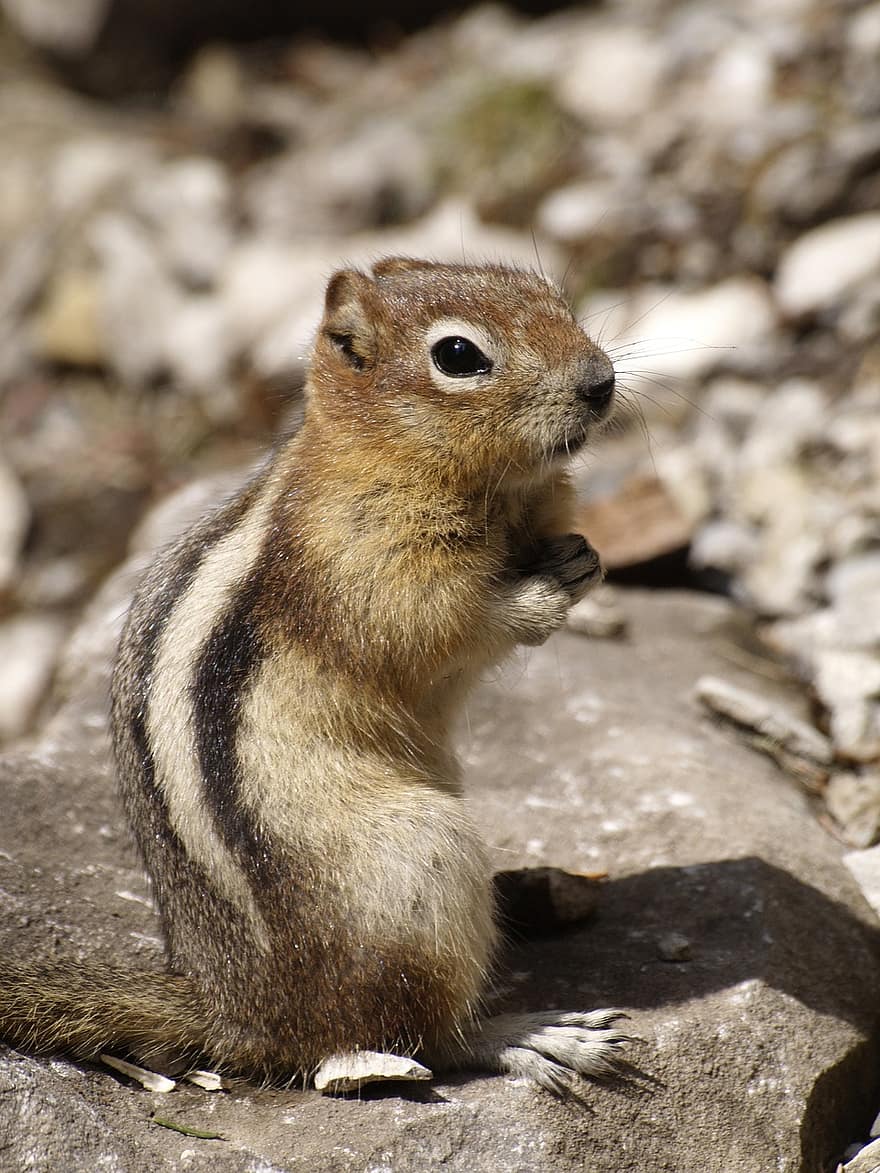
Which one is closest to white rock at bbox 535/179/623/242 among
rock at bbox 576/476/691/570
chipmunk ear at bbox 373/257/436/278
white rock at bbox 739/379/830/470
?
white rock at bbox 739/379/830/470

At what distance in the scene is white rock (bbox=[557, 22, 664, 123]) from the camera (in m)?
9.96

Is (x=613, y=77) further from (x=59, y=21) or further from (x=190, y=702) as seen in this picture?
(x=190, y=702)

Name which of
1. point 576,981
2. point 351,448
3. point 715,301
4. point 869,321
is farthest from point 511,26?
point 576,981

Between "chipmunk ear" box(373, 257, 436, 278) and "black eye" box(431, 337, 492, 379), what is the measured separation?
45 centimetres

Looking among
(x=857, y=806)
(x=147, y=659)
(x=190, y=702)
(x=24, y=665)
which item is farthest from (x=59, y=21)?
(x=857, y=806)

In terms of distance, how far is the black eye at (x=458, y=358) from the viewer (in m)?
3.86

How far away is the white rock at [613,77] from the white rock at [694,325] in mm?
2217

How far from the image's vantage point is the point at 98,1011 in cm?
354

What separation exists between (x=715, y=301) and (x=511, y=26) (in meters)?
5.19

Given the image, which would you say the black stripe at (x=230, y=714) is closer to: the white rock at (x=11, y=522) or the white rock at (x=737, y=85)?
the white rock at (x=11, y=522)

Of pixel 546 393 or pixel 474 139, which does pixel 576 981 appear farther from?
pixel 474 139

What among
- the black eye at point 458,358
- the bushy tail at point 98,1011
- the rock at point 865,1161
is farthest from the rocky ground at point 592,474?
the black eye at point 458,358

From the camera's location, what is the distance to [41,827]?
447 cm

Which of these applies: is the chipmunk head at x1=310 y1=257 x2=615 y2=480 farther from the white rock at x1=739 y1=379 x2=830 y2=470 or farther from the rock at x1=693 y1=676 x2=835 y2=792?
the white rock at x1=739 y1=379 x2=830 y2=470
